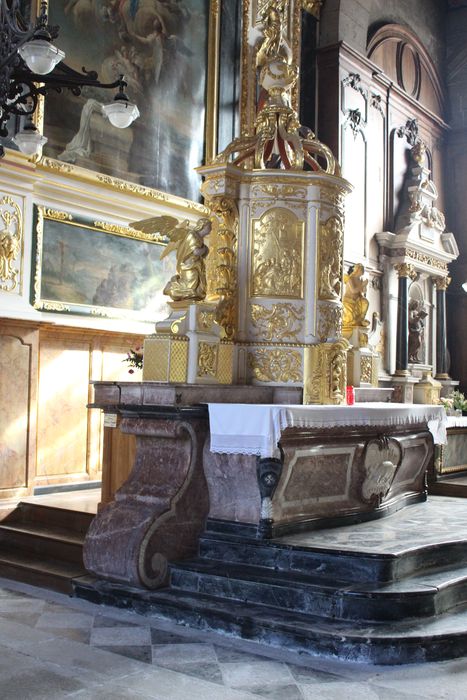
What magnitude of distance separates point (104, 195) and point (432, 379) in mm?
6801

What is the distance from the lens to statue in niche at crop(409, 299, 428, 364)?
13.8 meters

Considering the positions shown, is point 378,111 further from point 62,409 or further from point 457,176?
point 62,409

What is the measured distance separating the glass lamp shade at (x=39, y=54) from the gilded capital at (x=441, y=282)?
10449 mm

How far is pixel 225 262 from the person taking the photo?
698cm

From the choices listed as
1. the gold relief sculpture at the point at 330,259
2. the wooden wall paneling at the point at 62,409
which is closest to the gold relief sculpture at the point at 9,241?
the wooden wall paneling at the point at 62,409

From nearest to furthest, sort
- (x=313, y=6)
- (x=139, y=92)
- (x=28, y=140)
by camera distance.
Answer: (x=28, y=140), (x=139, y=92), (x=313, y=6)

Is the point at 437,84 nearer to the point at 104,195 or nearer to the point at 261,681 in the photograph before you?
the point at 104,195

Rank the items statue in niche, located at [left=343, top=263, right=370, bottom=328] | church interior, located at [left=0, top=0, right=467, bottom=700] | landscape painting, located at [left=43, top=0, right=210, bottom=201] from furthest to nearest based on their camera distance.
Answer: landscape painting, located at [left=43, top=0, right=210, bottom=201] < statue in niche, located at [left=343, top=263, right=370, bottom=328] < church interior, located at [left=0, top=0, right=467, bottom=700]

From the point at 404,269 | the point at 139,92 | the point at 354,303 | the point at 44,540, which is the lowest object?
the point at 44,540

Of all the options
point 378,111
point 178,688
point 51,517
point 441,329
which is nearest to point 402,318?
point 441,329

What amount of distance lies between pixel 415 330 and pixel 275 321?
730 centimetres

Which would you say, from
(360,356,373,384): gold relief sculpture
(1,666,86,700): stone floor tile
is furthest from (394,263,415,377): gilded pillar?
(1,666,86,700): stone floor tile

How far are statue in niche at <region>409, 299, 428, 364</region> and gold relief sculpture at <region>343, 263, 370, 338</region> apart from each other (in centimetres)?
569

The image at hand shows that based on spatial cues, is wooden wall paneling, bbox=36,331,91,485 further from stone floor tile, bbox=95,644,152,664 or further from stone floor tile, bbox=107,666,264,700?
stone floor tile, bbox=107,666,264,700
